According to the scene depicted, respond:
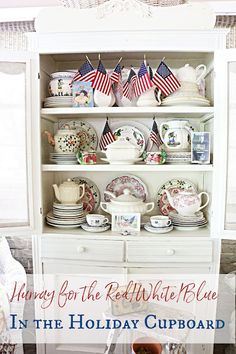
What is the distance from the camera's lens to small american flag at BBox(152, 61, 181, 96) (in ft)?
5.39

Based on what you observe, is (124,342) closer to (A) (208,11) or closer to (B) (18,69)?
(B) (18,69)

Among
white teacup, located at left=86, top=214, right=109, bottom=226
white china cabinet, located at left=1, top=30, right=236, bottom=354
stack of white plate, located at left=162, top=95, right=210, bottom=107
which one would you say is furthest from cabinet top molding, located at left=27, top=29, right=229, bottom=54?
white teacup, located at left=86, top=214, right=109, bottom=226

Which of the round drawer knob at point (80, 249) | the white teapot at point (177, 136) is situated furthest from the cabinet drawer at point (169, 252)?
the white teapot at point (177, 136)

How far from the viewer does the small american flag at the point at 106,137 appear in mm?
1870

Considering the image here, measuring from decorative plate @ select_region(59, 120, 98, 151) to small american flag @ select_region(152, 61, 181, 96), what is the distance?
0.48m

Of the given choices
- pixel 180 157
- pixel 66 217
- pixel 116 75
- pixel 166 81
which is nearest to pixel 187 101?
pixel 166 81

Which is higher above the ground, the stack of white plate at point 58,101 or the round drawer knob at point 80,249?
the stack of white plate at point 58,101

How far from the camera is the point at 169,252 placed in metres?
1.62

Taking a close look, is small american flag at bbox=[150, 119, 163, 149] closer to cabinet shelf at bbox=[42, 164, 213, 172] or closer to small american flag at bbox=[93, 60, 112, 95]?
cabinet shelf at bbox=[42, 164, 213, 172]

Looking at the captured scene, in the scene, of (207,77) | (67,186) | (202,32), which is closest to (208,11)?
(202,32)

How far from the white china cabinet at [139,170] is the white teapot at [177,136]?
0.11 m

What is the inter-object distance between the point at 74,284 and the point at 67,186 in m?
0.48

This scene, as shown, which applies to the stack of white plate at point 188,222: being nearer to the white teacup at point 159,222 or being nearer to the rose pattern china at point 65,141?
the white teacup at point 159,222

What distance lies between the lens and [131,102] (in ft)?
5.72
